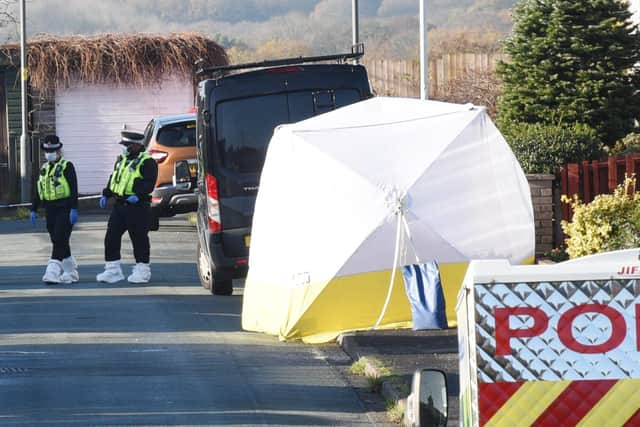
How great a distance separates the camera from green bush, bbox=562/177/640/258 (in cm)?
1358

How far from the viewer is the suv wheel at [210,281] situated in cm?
1494

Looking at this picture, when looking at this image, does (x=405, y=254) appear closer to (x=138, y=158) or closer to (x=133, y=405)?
(x=133, y=405)

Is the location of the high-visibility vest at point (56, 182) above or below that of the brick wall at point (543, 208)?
above

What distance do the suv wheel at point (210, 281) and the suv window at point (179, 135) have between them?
8.29m

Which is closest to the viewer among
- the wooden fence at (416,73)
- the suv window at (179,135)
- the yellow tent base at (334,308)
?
the yellow tent base at (334,308)

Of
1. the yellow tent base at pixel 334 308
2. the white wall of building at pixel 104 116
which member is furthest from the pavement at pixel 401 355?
the white wall of building at pixel 104 116

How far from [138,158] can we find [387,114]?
15.8 ft

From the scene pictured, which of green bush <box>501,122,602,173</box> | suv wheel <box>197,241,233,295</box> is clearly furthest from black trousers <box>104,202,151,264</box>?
green bush <box>501,122,602,173</box>

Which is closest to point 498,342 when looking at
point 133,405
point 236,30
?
point 133,405

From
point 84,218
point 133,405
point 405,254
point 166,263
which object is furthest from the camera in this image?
point 84,218

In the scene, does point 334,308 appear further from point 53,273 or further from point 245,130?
point 53,273

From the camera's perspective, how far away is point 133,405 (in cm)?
908

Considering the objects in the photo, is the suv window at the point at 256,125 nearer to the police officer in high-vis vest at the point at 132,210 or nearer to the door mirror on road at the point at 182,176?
the police officer in high-vis vest at the point at 132,210

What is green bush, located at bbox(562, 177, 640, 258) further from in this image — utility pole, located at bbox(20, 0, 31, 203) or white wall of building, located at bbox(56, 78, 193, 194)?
white wall of building, located at bbox(56, 78, 193, 194)
